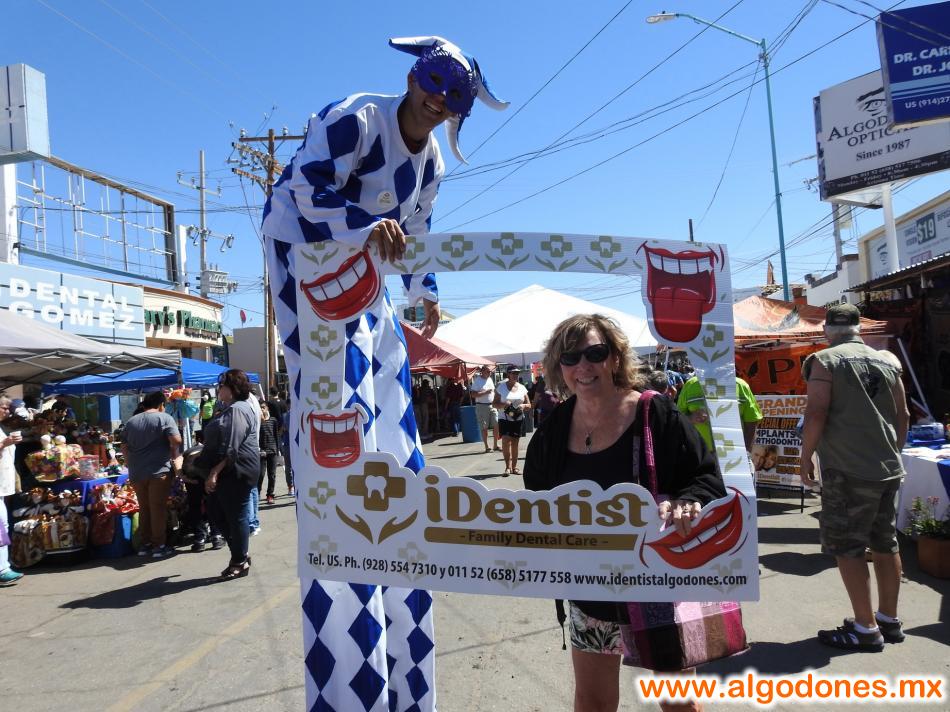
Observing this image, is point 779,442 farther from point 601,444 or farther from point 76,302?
point 76,302

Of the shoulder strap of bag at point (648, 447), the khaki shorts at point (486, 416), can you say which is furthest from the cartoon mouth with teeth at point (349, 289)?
the khaki shorts at point (486, 416)

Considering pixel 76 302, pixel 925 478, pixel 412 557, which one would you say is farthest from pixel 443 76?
pixel 76 302

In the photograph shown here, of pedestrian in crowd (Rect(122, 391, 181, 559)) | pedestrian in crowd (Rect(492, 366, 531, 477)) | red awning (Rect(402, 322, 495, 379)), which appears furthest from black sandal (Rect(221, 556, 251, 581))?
red awning (Rect(402, 322, 495, 379))

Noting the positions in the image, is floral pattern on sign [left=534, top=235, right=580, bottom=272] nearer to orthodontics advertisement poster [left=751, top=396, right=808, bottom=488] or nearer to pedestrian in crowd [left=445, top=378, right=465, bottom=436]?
orthodontics advertisement poster [left=751, top=396, right=808, bottom=488]

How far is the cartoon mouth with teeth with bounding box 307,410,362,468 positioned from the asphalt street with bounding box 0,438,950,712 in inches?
64.5

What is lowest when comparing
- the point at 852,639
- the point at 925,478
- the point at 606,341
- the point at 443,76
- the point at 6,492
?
the point at 852,639

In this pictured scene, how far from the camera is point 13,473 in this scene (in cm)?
595

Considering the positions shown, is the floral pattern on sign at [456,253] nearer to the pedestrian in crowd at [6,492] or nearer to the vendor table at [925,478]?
the vendor table at [925,478]

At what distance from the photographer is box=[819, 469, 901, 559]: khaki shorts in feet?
11.0

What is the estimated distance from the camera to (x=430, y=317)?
2391 mm

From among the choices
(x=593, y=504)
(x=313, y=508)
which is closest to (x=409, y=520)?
(x=313, y=508)

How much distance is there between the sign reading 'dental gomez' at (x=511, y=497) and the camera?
1659mm

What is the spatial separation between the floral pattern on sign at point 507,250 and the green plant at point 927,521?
13.9 ft

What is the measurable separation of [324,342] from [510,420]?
7659 millimetres
